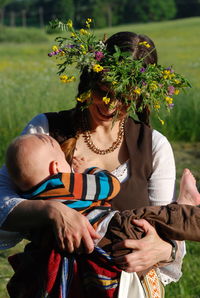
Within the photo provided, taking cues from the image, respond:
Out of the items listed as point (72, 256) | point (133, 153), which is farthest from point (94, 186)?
point (133, 153)

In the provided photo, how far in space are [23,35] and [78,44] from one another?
44666 millimetres

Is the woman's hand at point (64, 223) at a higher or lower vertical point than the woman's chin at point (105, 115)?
lower

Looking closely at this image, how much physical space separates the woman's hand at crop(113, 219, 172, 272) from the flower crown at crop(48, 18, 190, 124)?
43 cm

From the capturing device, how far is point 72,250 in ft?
7.47

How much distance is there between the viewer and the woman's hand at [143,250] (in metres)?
2.27

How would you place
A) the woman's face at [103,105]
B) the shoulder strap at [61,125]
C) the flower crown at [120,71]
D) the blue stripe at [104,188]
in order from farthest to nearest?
1. the shoulder strap at [61,125]
2. the woman's face at [103,105]
3. the flower crown at [120,71]
4. the blue stripe at [104,188]

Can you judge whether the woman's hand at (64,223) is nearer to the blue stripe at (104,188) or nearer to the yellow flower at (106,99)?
the blue stripe at (104,188)

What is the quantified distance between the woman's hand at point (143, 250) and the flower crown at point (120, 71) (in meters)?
0.43

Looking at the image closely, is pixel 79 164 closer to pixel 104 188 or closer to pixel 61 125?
pixel 61 125

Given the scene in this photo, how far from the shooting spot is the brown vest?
2.60 meters

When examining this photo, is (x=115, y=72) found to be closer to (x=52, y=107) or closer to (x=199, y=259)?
(x=199, y=259)

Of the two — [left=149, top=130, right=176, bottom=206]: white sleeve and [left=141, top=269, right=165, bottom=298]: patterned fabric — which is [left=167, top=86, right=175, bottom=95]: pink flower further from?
[left=141, top=269, right=165, bottom=298]: patterned fabric

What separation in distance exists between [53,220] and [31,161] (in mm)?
229

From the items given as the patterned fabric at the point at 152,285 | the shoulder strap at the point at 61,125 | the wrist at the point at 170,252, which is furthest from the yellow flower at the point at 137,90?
the patterned fabric at the point at 152,285
